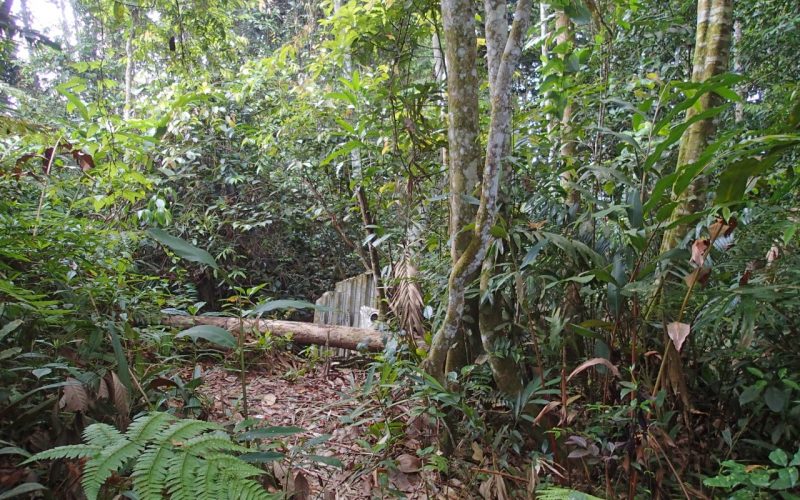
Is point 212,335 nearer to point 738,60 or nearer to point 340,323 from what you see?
point 340,323

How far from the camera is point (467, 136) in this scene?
2.78 m

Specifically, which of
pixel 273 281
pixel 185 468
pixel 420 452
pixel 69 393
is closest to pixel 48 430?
pixel 69 393

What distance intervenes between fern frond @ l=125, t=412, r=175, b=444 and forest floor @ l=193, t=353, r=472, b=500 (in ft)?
2.35

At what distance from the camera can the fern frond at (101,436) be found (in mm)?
1225

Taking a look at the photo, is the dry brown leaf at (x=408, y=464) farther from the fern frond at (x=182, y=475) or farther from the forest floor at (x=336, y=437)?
the fern frond at (x=182, y=475)

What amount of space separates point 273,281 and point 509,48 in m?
5.70

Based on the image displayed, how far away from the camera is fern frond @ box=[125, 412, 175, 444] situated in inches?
48.0

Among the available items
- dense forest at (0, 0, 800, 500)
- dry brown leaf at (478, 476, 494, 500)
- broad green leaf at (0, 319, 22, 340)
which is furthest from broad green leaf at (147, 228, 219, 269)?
dry brown leaf at (478, 476, 494, 500)

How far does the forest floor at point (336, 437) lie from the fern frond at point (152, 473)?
80 cm

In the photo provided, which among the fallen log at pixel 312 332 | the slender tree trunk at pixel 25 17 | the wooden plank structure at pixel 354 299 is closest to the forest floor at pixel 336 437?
the fallen log at pixel 312 332

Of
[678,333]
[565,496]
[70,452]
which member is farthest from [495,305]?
[70,452]

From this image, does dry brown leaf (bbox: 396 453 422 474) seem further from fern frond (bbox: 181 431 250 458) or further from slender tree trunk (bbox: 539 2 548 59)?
slender tree trunk (bbox: 539 2 548 59)

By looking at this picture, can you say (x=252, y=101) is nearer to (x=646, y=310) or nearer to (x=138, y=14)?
(x=138, y=14)

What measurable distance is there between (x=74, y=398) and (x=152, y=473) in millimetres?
940
